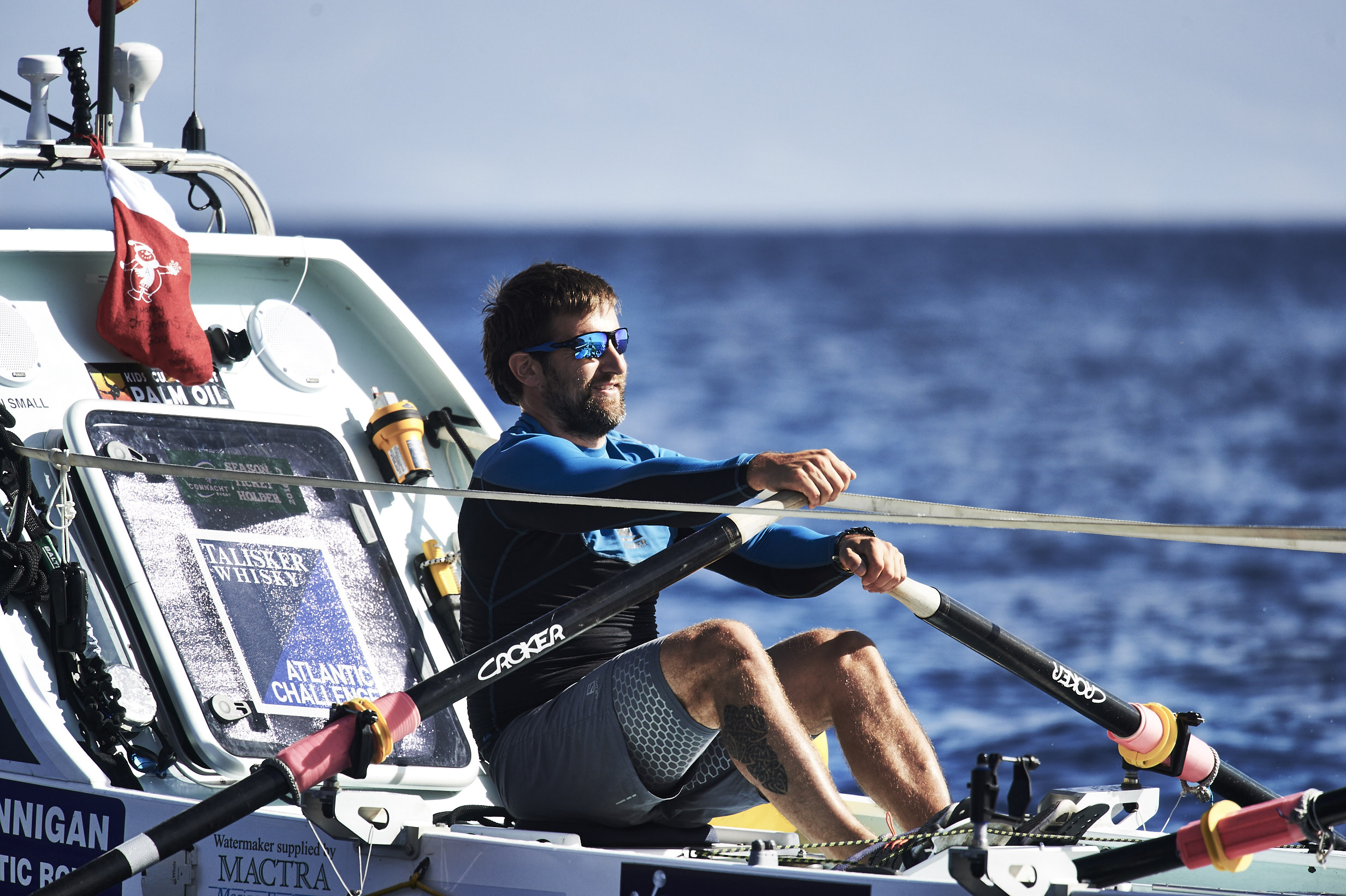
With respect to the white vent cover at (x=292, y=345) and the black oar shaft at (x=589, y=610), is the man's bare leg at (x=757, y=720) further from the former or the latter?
the white vent cover at (x=292, y=345)

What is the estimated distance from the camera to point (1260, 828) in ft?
9.07

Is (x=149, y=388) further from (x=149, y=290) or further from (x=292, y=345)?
(x=292, y=345)

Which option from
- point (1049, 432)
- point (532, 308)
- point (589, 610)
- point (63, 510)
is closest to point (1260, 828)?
point (589, 610)

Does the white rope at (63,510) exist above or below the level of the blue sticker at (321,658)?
above

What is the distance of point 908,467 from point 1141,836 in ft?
52.8

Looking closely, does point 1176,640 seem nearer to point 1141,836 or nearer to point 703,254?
point 1141,836

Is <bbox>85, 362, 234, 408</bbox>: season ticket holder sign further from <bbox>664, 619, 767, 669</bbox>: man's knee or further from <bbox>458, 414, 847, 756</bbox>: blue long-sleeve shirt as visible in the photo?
<bbox>664, 619, 767, 669</bbox>: man's knee

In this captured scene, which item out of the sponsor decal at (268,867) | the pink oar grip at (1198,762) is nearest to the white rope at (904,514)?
the pink oar grip at (1198,762)

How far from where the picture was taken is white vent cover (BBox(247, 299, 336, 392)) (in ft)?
16.2

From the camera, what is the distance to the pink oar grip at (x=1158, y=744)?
3.78 metres

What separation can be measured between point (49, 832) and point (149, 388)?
1.31 m

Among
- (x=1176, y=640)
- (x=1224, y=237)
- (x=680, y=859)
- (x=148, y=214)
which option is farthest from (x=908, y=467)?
(x=1224, y=237)

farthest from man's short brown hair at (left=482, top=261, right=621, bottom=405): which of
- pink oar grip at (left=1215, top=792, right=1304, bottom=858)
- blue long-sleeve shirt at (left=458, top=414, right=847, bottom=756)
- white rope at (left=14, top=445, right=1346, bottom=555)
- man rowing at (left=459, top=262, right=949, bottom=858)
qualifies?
pink oar grip at (left=1215, top=792, right=1304, bottom=858)

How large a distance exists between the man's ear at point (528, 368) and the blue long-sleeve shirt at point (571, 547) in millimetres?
97
